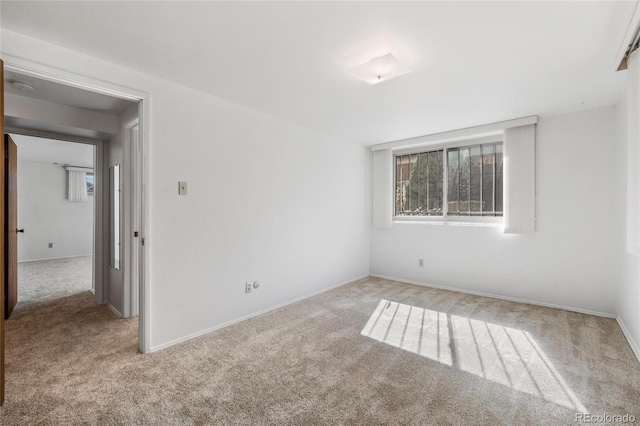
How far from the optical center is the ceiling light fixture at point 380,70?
2.19 meters

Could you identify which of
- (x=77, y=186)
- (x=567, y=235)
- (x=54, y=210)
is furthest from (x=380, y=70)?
(x=54, y=210)

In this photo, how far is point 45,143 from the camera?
17.2 ft

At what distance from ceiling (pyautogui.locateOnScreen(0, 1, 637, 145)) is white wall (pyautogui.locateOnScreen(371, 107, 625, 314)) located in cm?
52

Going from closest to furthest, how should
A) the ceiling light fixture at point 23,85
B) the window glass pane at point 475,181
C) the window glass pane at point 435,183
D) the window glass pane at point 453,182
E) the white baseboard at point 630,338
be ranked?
1. the white baseboard at point 630,338
2. the ceiling light fixture at point 23,85
3. the window glass pane at point 475,181
4. the window glass pane at point 453,182
5. the window glass pane at point 435,183

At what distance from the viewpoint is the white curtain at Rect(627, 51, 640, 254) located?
6.70 ft

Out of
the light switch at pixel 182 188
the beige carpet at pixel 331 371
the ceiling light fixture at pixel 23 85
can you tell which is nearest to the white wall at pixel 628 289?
the beige carpet at pixel 331 371

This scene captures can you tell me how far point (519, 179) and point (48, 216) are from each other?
9802 millimetres

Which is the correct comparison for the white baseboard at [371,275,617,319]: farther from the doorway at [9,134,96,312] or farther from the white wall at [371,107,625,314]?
the doorway at [9,134,96,312]

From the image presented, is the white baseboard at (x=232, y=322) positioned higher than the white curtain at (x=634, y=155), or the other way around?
the white curtain at (x=634, y=155)

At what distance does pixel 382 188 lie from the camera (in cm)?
516

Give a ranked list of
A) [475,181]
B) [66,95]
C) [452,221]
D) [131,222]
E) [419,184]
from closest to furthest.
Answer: [66,95]
[131,222]
[475,181]
[452,221]
[419,184]

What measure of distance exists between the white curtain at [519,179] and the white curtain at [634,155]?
151 cm

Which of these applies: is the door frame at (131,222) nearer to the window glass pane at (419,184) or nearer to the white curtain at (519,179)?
the window glass pane at (419,184)

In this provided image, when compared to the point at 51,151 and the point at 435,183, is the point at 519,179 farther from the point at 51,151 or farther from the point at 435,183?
the point at 51,151
